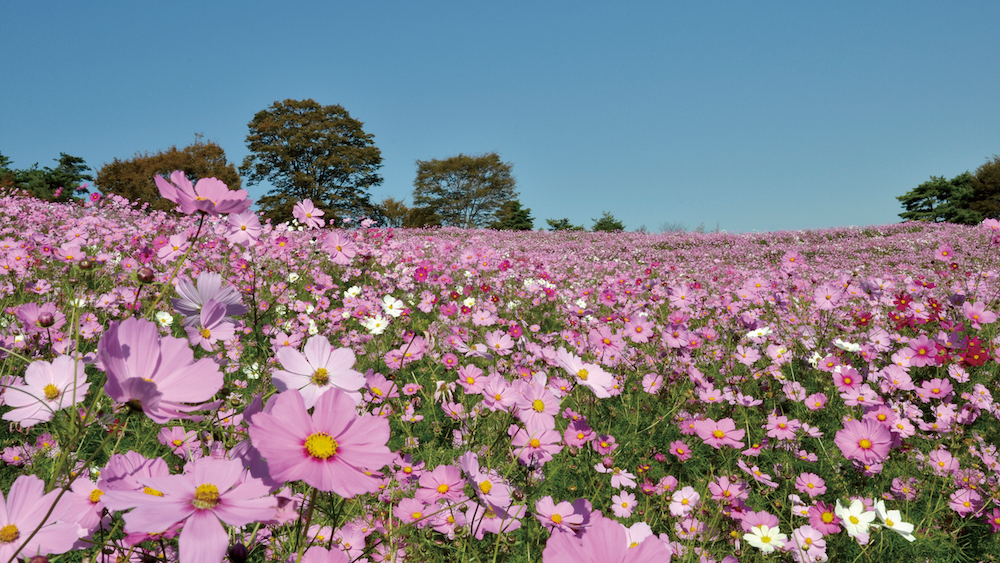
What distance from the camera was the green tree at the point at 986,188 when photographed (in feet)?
96.6

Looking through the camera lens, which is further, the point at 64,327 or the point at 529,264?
the point at 529,264

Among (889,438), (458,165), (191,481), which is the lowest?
(889,438)

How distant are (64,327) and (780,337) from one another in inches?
155

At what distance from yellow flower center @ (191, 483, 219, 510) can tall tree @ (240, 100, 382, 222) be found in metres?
31.0

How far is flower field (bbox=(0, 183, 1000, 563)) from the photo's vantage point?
557 millimetres

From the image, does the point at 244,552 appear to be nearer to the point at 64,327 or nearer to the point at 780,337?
the point at 64,327

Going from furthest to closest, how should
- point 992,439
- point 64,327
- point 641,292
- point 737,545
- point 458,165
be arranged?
point 458,165, point 641,292, point 992,439, point 64,327, point 737,545

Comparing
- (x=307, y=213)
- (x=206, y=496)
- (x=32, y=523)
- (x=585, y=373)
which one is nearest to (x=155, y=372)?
(x=206, y=496)

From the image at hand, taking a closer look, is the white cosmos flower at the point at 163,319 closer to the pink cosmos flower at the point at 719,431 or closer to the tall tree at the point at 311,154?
the pink cosmos flower at the point at 719,431

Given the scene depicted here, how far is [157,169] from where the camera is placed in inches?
923

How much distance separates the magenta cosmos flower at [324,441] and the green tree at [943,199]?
38218mm

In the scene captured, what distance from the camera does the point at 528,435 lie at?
112 cm

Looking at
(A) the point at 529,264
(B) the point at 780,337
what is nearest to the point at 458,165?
(A) the point at 529,264

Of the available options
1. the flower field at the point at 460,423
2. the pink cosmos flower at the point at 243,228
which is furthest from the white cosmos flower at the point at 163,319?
the pink cosmos flower at the point at 243,228
